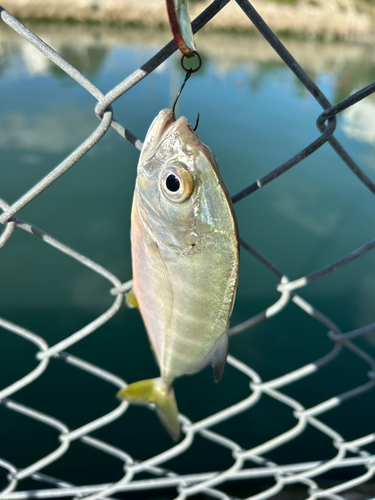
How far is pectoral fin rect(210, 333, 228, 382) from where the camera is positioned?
0.40m

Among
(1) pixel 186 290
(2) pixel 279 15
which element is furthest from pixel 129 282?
(2) pixel 279 15

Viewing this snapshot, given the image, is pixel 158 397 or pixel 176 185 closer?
pixel 176 185

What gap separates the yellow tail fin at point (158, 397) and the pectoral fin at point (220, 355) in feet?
0.31

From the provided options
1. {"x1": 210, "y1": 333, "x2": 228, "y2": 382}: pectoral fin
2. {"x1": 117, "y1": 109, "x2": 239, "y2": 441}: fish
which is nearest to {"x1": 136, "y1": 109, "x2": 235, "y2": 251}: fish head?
{"x1": 117, "y1": 109, "x2": 239, "y2": 441}: fish

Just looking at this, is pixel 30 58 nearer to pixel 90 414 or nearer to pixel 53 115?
pixel 53 115

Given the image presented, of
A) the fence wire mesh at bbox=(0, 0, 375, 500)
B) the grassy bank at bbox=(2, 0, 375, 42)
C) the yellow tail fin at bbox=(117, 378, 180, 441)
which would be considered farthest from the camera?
the grassy bank at bbox=(2, 0, 375, 42)

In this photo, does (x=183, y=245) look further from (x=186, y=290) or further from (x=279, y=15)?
(x=279, y=15)

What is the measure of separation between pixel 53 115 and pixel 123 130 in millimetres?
3435

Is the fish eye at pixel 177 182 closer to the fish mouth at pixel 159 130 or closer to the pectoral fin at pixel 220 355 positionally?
the fish mouth at pixel 159 130

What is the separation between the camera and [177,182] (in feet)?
1.07

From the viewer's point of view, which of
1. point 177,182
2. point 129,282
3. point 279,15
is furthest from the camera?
point 279,15

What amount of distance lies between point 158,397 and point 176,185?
0.31m

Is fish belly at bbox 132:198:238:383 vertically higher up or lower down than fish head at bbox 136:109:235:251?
lower down

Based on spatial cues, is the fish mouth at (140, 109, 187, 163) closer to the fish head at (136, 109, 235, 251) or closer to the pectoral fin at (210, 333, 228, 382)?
the fish head at (136, 109, 235, 251)
